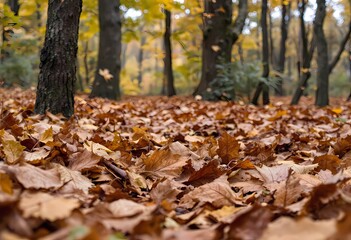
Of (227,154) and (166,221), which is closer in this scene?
(166,221)

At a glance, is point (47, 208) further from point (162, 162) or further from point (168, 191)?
point (162, 162)

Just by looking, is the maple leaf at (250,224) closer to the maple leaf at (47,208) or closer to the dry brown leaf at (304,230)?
the dry brown leaf at (304,230)

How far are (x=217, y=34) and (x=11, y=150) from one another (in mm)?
8630

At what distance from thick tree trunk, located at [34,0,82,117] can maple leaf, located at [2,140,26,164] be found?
1.78m

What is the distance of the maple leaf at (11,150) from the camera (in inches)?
60.0

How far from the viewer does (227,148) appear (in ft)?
6.73

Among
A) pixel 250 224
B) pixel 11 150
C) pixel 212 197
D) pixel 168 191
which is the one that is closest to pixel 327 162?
pixel 212 197

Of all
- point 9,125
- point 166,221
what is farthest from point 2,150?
point 166,221

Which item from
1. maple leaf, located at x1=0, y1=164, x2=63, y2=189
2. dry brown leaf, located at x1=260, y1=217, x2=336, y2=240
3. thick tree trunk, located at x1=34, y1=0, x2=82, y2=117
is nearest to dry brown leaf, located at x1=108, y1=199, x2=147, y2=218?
maple leaf, located at x1=0, y1=164, x2=63, y2=189

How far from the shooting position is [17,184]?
1.19 m

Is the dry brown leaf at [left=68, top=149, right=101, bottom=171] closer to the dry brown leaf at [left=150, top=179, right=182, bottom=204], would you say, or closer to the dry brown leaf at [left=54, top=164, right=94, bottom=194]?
the dry brown leaf at [left=54, top=164, right=94, bottom=194]

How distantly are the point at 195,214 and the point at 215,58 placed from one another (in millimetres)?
8806

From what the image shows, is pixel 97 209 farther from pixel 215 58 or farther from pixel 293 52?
pixel 293 52

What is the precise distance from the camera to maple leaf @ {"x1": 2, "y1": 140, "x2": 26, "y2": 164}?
1.52m
